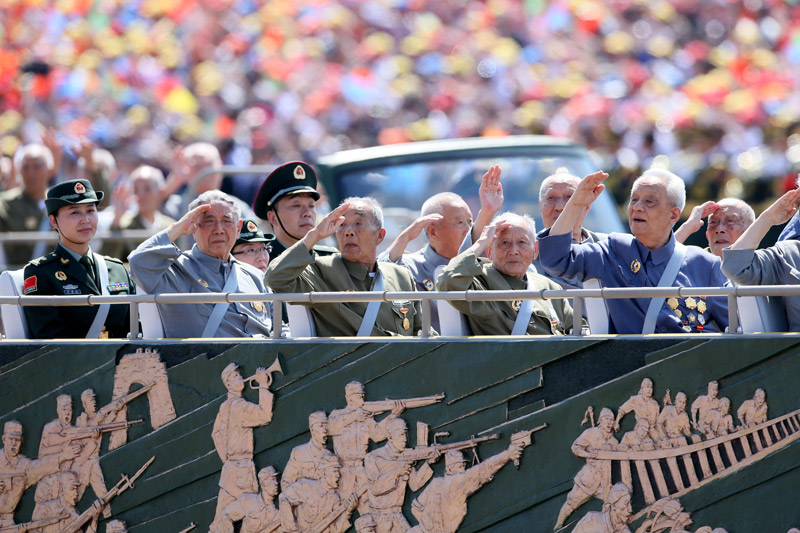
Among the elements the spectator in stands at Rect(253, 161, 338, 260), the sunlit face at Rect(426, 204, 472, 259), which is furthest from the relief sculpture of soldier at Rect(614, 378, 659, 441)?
the spectator in stands at Rect(253, 161, 338, 260)

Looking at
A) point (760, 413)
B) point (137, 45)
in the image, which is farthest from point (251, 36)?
point (760, 413)

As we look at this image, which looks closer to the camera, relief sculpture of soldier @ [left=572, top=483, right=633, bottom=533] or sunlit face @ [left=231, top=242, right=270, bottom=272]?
relief sculpture of soldier @ [left=572, top=483, right=633, bottom=533]

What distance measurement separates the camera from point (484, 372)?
4750mm

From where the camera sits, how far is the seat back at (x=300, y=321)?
17.1 ft

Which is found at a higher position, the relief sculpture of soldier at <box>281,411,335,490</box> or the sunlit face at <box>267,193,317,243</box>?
the sunlit face at <box>267,193,317,243</box>

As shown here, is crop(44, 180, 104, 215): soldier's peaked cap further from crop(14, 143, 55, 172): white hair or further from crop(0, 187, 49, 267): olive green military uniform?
crop(0, 187, 49, 267): olive green military uniform

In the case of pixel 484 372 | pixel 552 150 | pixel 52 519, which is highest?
pixel 552 150

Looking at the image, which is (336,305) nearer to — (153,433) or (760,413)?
(153,433)

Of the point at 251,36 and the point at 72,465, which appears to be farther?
the point at 251,36

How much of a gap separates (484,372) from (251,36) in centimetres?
1466

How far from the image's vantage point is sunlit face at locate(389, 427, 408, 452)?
4.86m

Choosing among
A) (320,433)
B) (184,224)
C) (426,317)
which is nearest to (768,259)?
(426,317)

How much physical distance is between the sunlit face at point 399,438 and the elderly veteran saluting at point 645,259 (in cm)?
88

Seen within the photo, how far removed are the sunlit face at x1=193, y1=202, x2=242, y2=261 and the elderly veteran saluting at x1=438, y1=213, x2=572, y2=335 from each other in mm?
1233
